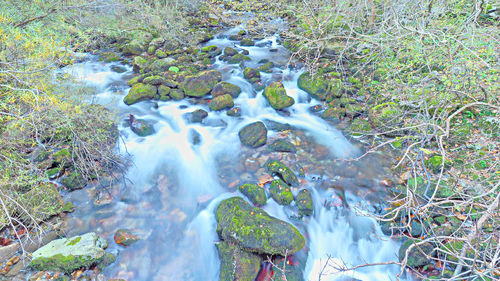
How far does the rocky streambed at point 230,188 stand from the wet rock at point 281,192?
0.02m

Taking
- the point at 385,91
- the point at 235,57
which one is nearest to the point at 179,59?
the point at 235,57

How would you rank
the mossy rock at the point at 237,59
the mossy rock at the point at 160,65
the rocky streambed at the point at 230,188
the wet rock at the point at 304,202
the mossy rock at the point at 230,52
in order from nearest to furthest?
1. the rocky streambed at the point at 230,188
2. the wet rock at the point at 304,202
3. the mossy rock at the point at 160,65
4. the mossy rock at the point at 237,59
5. the mossy rock at the point at 230,52

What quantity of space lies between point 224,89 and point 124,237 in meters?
4.84

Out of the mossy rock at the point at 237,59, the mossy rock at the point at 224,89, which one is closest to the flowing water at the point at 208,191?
the mossy rock at the point at 224,89

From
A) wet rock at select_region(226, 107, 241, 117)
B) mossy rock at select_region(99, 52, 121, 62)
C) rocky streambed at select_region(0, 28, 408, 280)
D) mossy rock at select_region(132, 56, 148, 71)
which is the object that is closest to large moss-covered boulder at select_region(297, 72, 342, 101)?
rocky streambed at select_region(0, 28, 408, 280)

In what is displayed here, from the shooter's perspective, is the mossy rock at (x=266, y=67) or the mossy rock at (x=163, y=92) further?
the mossy rock at (x=266, y=67)

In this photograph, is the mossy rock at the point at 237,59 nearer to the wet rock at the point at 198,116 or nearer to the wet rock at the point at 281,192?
the wet rock at the point at 198,116

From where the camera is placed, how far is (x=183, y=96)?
7812mm

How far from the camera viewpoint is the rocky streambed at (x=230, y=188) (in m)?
3.88

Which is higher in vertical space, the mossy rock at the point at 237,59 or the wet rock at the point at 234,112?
the mossy rock at the point at 237,59

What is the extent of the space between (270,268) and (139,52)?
32.3ft

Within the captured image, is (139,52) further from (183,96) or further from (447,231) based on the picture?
(447,231)

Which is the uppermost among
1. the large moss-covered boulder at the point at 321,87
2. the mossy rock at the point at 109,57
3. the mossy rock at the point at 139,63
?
the large moss-covered boulder at the point at 321,87

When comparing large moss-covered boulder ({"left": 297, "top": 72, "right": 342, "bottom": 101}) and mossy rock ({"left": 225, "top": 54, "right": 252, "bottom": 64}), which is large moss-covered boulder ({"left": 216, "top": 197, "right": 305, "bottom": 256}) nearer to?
large moss-covered boulder ({"left": 297, "top": 72, "right": 342, "bottom": 101})
